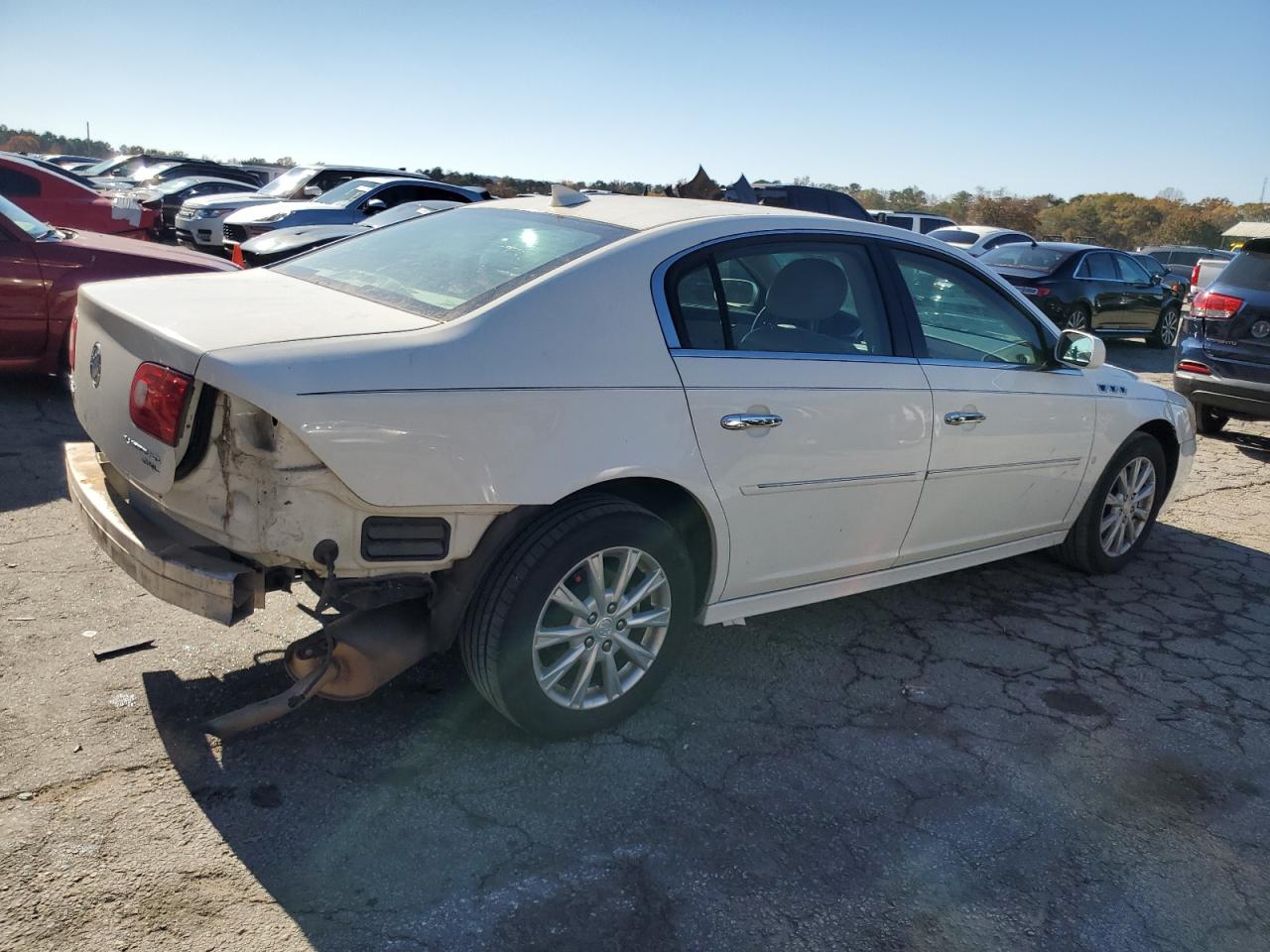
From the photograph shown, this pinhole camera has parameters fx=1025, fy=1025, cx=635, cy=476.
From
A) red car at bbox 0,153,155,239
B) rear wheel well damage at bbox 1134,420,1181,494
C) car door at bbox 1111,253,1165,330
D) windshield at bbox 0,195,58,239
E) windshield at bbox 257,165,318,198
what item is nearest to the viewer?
rear wheel well damage at bbox 1134,420,1181,494

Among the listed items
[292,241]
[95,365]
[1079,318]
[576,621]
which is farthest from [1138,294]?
[95,365]

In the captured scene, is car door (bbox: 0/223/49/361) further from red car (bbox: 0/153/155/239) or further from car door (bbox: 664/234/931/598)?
car door (bbox: 664/234/931/598)

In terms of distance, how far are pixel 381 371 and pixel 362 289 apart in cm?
84

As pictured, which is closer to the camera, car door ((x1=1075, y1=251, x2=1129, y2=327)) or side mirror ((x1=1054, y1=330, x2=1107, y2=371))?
side mirror ((x1=1054, y1=330, x2=1107, y2=371))

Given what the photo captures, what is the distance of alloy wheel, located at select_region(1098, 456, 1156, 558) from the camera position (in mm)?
5125

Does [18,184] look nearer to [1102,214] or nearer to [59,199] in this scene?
[59,199]

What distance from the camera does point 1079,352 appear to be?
14.9ft

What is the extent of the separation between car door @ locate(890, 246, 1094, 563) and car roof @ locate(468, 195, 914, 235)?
1.28 feet

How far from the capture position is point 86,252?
6715 mm

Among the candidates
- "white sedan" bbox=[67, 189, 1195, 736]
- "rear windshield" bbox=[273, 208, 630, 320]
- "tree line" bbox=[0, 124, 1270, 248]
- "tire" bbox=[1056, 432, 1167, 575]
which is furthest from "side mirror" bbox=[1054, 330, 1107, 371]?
"tree line" bbox=[0, 124, 1270, 248]

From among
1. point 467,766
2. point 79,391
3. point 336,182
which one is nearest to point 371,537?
point 467,766

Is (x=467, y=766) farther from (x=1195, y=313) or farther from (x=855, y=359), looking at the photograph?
(x=1195, y=313)

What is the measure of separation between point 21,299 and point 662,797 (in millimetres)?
5639

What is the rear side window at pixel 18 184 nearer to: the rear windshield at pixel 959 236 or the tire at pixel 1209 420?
the tire at pixel 1209 420
